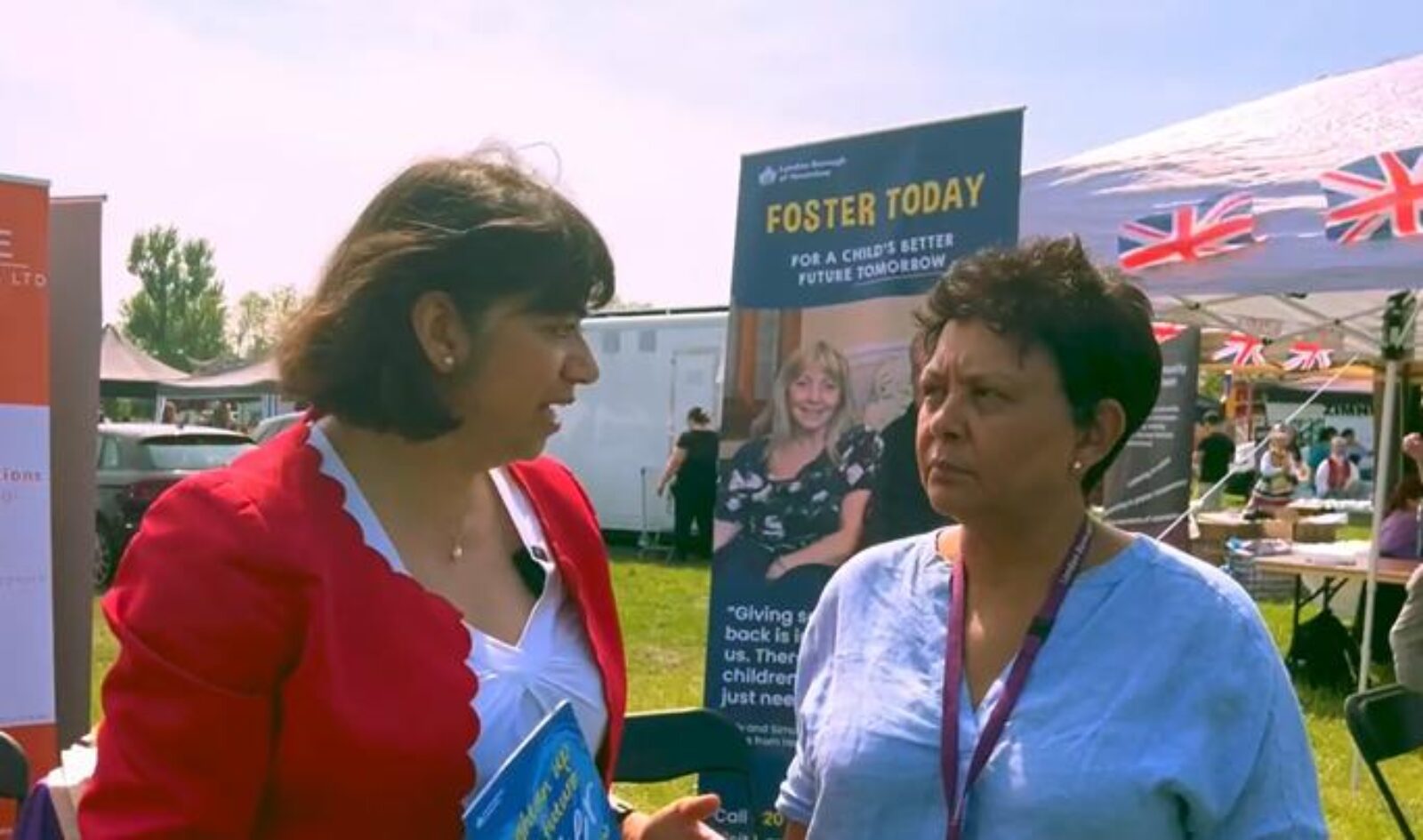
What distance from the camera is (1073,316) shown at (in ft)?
5.67

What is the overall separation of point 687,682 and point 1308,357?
7848 millimetres

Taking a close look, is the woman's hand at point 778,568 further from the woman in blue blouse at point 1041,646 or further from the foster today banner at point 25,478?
the woman in blue blouse at point 1041,646

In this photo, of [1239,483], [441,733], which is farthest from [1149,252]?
[1239,483]

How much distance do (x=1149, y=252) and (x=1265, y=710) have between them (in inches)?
161

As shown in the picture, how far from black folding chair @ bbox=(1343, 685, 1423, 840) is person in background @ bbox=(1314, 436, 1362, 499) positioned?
56.8ft

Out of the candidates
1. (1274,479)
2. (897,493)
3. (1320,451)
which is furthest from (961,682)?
(1320,451)

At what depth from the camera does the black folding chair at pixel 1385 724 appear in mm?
3531

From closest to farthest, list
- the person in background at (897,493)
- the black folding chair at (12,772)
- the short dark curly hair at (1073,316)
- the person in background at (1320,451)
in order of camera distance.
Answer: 1. the short dark curly hair at (1073,316)
2. the black folding chair at (12,772)
3. the person in background at (897,493)
4. the person in background at (1320,451)

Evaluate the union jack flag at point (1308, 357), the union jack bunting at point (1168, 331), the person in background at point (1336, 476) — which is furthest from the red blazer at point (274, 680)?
the person in background at point (1336, 476)

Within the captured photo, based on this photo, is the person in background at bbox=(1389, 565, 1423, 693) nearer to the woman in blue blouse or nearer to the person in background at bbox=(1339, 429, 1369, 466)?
the woman in blue blouse

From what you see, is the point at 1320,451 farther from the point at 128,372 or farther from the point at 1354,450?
the point at 128,372

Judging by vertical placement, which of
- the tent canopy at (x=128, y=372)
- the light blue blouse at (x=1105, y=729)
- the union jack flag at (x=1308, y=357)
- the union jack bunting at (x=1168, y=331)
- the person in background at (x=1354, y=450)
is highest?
the union jack bunting at (x=1168, y=331)

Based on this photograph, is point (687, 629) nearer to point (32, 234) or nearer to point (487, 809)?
point (32, 234)

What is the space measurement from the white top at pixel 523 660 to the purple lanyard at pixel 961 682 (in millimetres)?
416
